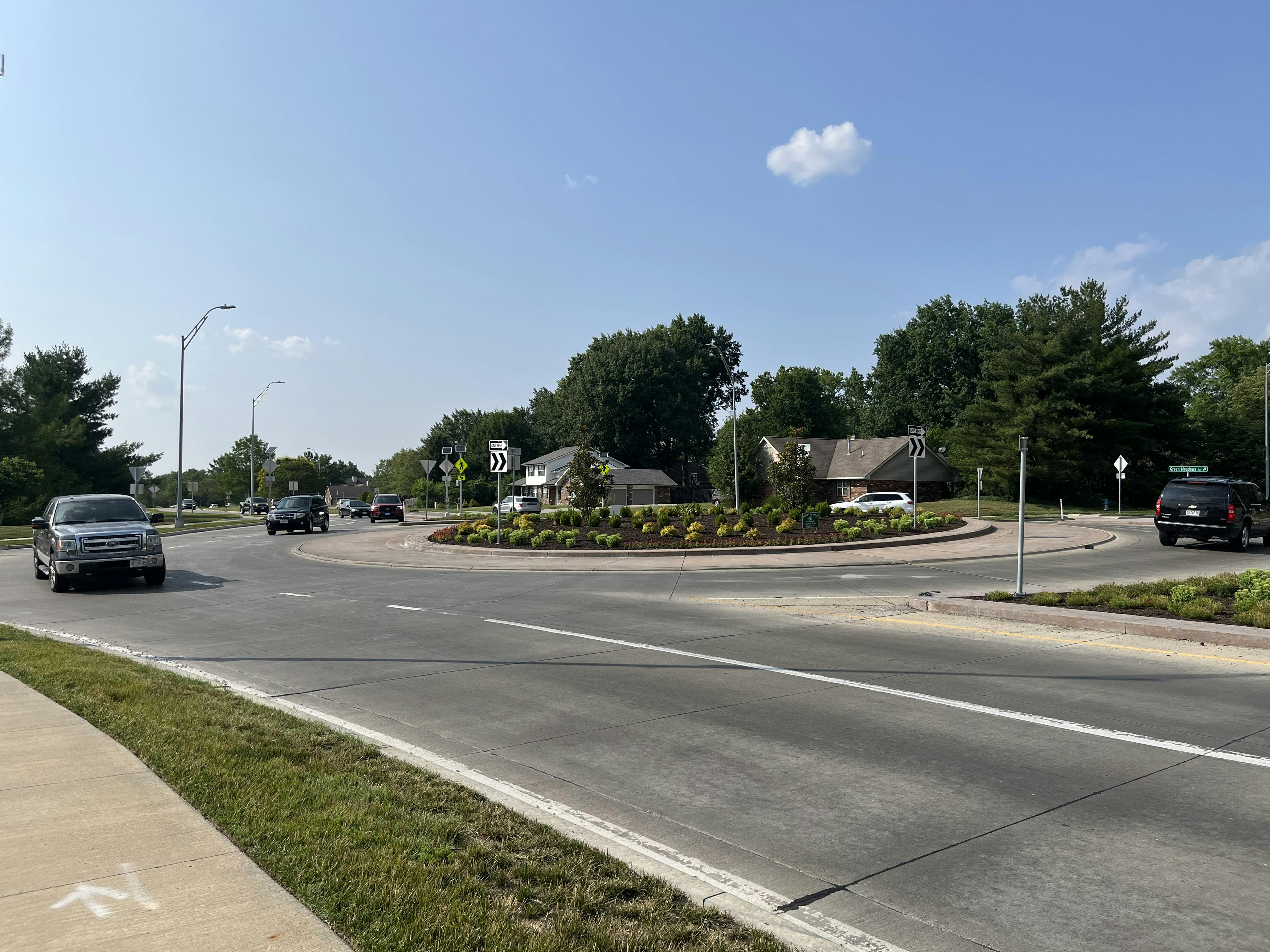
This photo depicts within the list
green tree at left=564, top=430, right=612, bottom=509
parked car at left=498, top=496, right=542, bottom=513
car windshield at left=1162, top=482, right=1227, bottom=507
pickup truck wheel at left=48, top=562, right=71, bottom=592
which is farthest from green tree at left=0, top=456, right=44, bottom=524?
car windshield at left=1162, top=482, right=1227, bottom=507

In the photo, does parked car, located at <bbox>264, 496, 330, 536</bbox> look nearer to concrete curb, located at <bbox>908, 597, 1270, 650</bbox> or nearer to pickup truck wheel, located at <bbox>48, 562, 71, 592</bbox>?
pickup truck wheel, located at <bbox>48, 562, 71, 592</bbox>

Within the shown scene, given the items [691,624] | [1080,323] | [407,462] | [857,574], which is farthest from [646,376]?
[691,624]

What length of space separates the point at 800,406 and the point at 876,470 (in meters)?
43.6

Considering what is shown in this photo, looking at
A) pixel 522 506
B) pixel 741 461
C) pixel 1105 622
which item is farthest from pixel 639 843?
pixel 741 461

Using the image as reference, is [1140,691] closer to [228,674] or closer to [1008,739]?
[1008,739]

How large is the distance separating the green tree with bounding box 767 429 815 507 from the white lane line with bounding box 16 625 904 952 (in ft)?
85.9

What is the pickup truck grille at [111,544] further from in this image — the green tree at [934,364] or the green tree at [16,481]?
the green tree at [934,364]

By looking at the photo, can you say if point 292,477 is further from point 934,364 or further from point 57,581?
point 57,581

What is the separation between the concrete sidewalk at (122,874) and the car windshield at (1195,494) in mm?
25356

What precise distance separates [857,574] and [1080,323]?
5099cm

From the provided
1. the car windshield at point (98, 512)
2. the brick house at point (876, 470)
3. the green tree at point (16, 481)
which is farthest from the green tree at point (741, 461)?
the car windshield at point (98, 512)

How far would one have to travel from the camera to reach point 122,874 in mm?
3701

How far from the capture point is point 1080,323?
60594 mm

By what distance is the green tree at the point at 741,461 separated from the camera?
246ft
